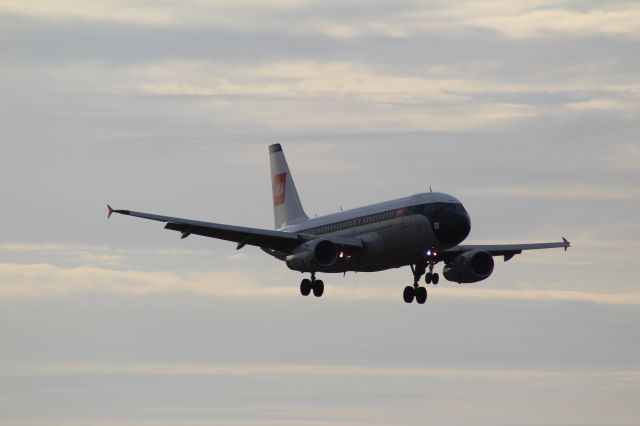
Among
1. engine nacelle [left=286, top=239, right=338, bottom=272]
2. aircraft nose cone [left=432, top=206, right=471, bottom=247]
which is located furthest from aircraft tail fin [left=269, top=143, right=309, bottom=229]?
aircraft nose cone [left=432, top=206, right=471, bottom=247]

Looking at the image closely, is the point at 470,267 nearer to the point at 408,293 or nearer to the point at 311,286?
the point at 408,293

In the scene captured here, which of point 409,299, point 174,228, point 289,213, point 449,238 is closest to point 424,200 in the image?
point 449,238

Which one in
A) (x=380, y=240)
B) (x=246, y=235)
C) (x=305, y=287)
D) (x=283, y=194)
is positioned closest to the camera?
(x=380, y=240)

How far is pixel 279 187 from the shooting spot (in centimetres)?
11881

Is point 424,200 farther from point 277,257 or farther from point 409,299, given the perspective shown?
point 277,257

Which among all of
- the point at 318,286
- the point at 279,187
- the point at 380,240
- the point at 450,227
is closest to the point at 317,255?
the point at 380,240

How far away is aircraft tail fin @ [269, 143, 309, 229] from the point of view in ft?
377

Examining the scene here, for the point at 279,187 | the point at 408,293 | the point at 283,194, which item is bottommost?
the point at 408,293

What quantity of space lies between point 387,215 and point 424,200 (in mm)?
2903

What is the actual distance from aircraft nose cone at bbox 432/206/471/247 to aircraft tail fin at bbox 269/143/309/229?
71.1 feet

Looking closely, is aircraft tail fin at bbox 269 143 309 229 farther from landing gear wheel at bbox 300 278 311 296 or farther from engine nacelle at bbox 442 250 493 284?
engine nacelle at bbox 442 250 493 284

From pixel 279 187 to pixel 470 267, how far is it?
75.8 ft

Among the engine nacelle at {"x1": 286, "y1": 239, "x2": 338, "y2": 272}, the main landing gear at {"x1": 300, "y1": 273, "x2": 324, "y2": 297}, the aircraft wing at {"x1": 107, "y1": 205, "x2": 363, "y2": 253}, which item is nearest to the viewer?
the aircraft wing at {"x1": 107, "y1": 205, "x2": 363, "y2": 253}

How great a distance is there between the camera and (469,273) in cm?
10006
